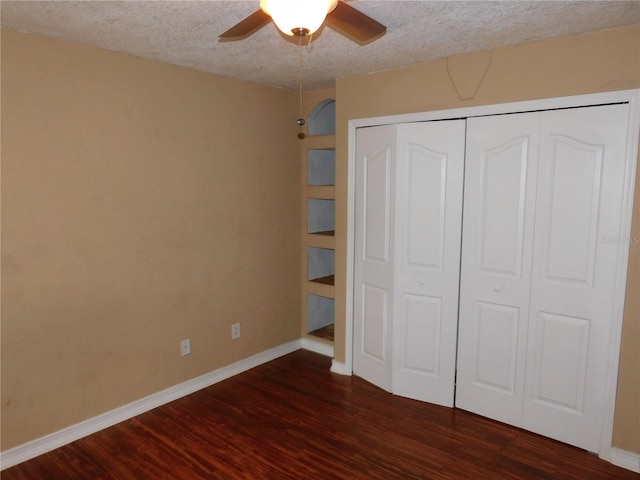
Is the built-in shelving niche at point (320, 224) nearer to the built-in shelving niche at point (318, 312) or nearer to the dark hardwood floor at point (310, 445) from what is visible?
the built-in shelving niche at point (318, 312)

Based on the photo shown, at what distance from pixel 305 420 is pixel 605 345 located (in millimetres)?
1856

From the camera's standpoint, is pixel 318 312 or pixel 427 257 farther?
pixel 318 312

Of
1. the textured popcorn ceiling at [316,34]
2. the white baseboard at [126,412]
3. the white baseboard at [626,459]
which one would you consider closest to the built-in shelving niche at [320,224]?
the white baseboard at [126,412]

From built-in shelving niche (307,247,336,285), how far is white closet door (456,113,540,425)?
1.49m

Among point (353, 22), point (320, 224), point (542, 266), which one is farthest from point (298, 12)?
point (320, 224)

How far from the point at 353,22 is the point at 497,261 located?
1794mm

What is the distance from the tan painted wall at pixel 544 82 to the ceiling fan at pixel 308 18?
1.27 meters

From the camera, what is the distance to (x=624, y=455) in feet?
8.05

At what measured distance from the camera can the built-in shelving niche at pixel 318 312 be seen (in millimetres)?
4255

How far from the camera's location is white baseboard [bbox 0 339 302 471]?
249 cm

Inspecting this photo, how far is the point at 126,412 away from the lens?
2955 mm

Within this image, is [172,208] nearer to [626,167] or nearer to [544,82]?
[544,82]

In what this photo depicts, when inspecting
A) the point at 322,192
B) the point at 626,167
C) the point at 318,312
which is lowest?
the point at 318,312

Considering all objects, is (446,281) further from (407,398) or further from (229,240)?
(229,240)
